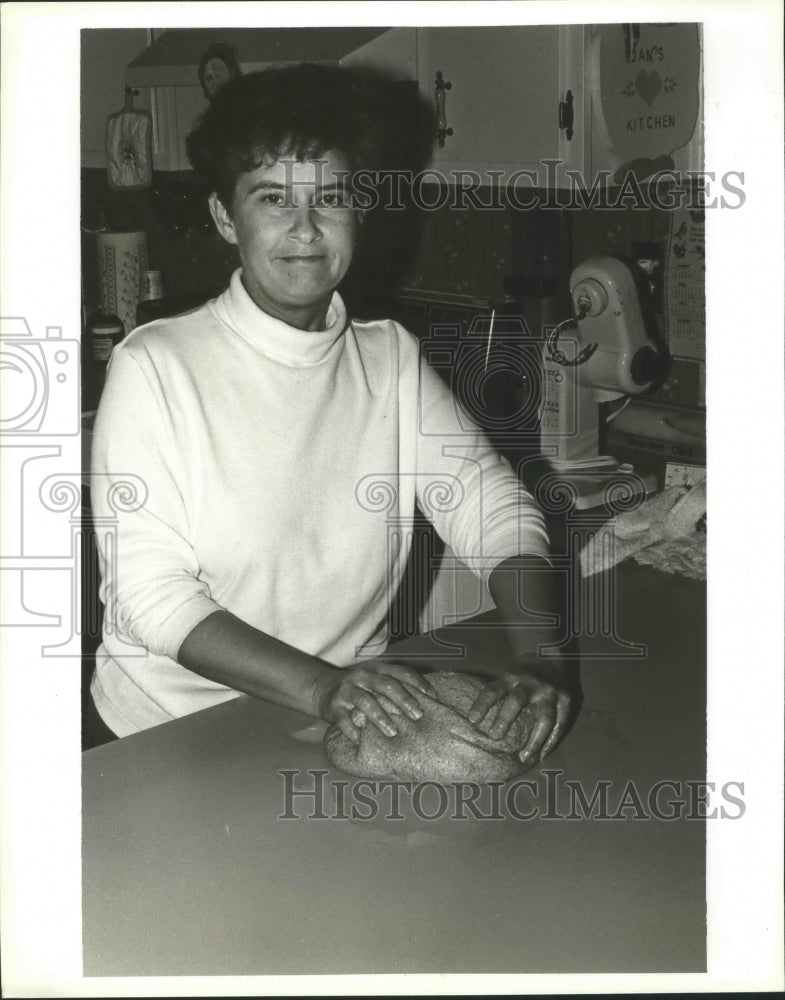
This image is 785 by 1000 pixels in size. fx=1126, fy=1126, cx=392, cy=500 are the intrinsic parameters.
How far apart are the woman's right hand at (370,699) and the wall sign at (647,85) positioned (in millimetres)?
699

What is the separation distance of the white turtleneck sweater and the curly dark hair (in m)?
0.13

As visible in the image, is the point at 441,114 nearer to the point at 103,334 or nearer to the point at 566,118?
the point at 566,118

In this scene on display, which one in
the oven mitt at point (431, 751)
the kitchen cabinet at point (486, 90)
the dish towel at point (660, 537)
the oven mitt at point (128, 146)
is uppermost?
the kitchen cabinet at point (486, 90)

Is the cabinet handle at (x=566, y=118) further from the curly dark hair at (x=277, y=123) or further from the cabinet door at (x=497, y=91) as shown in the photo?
the curly dark hair at (x=277, y=123)

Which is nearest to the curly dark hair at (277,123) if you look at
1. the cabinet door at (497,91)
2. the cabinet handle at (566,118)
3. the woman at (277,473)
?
the woman at (277,473)

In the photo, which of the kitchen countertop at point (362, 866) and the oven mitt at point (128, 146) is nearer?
the kitchen countertop at point (362, 866)

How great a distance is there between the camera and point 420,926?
3.32ft

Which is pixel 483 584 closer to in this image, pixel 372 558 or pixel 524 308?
pixel 372 558

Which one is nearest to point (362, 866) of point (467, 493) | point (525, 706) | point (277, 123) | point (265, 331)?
point (525, 706)

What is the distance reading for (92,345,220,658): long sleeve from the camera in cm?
117

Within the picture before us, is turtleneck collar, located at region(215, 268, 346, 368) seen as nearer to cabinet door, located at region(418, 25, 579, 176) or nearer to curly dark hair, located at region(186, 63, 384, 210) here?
curly dark hair, located at region(186, 63, 384, 210)

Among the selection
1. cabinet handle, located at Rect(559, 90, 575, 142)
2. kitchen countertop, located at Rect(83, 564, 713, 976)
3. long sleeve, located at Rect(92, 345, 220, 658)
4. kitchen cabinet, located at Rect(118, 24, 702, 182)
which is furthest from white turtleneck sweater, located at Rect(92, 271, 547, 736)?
cabinet handle, located at Rect(559, 90, 575, 142)

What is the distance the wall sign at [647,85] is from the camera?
1234 millimetres

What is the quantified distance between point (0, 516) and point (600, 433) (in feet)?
2.78
